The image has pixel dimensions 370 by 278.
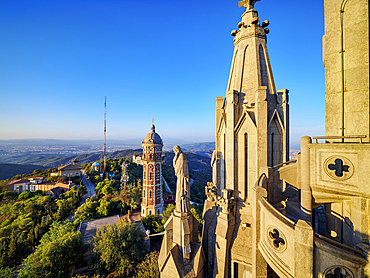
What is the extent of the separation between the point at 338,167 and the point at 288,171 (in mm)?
2793

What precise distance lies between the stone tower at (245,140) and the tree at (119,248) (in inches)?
636

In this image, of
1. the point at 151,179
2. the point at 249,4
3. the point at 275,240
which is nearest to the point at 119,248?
the point at 151,179

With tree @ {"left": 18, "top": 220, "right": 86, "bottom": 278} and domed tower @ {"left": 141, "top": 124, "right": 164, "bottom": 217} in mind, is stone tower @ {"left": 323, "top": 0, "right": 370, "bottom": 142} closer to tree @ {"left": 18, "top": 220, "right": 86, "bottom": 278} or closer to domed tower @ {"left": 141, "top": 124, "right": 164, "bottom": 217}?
tree @ {"left": 18, "top": 220, "right": 86, "bottom": 278}

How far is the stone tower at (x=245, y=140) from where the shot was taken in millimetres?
7738

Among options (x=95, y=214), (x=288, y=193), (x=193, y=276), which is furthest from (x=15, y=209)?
(x=288, y=193)

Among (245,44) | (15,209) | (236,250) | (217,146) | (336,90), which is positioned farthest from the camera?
(15,209)

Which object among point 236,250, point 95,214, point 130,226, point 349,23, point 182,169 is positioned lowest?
point 95,214

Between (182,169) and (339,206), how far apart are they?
6.64 metres

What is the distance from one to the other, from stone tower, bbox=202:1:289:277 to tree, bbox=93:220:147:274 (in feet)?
53.0

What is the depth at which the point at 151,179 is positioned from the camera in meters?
41.8

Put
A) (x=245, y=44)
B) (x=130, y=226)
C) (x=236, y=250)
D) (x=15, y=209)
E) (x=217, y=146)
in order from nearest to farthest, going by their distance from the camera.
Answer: (x=236, y=250)
(x=245, y=44)
(x=217, y=146)
(x=130, y=226)
(x=15, y=209)

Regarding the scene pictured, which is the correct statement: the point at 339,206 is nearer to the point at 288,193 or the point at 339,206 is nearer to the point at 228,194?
the point at 288,193

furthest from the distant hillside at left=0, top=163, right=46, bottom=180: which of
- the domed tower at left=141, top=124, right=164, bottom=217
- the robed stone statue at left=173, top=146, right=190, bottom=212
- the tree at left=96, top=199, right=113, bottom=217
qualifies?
the robed stone statue at left=173, top=146, right=190, bottom=212

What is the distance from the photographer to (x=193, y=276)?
26.1 ft
